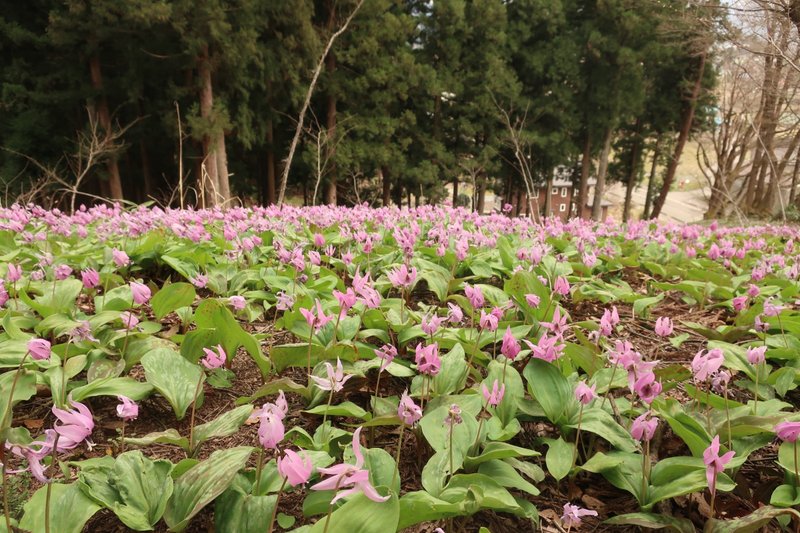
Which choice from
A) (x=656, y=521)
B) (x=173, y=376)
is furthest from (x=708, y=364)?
(x=173, y=376)

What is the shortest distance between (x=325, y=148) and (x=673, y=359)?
16717mm

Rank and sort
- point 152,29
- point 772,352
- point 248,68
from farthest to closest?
1. point 248,68
2. point 152,29
3. point 772,352

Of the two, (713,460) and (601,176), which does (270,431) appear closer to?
(713,460)

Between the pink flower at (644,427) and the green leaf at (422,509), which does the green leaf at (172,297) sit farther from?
the pink flower at (644,427)

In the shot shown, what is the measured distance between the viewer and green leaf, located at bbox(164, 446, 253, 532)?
37.2 inches

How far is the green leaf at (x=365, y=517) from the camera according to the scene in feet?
2.61

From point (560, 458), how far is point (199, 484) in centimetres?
86

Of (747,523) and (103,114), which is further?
(103,114)

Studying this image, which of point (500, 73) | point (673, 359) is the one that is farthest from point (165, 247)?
point (500, 73)

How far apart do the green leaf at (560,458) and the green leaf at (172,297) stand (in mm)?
1450

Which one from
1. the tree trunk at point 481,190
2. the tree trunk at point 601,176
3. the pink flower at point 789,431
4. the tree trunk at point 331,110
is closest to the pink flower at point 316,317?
the pink flower at point 789,431

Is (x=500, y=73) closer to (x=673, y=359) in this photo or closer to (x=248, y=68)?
(x=248, y=68)

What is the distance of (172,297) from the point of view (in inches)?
77.3

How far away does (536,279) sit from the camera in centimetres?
212
